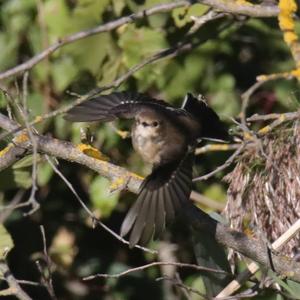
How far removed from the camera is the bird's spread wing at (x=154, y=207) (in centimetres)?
278

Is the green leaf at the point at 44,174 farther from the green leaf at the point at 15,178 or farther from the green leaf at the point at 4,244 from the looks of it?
the green leaf at the point at 4,244

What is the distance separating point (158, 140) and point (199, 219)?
0.59m

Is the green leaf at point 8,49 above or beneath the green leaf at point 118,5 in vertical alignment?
beneath

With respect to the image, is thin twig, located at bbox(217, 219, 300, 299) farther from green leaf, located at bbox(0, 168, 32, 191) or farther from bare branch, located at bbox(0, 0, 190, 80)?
green leaf, located at bbox(0, 168, 32, 191)

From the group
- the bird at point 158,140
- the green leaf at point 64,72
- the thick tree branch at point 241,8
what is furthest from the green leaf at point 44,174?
the thick tree branch at point 241,8

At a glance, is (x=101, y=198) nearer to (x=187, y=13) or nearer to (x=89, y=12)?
(x=89, y=12)

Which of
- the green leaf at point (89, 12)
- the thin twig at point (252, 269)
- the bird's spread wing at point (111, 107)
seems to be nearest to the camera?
the thin twig at point (252, 269)

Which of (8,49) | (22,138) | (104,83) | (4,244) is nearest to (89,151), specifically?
(22,138)

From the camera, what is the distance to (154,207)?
9.36 ft

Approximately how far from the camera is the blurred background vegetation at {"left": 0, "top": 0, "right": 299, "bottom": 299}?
13.4 feet

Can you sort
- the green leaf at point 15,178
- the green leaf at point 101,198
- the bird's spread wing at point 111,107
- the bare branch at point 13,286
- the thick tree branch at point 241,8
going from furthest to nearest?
1. the green leaf at point 101,198
2. the green leaf at point 15,178
3. the thick tree branch at point 241,8
4. the bird's spread wing at point 111,107
5. the bare branch at point 13,286

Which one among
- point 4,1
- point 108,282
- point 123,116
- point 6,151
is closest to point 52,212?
point 108,282

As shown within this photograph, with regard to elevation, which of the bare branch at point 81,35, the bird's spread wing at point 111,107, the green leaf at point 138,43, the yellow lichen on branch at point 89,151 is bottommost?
the green leaf at point 138,43

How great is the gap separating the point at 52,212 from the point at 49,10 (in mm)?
1190
